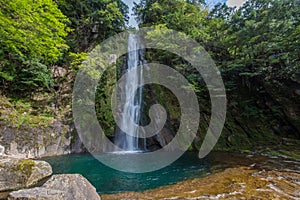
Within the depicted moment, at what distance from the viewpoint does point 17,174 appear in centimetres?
496

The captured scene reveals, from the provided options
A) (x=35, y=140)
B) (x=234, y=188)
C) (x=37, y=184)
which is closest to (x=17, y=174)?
(x=37, y=184)

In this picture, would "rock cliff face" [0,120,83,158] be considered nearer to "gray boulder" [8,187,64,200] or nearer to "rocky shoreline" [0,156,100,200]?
"rocky shoreline" [0,156,100,200]

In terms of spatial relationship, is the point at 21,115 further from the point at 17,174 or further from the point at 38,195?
the point at 38,195

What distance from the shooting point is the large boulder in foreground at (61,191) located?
3.21m

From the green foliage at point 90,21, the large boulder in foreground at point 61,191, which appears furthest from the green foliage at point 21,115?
the large boulder in foreground at point 61,191

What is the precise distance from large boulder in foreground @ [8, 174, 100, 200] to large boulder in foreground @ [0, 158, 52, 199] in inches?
64.3

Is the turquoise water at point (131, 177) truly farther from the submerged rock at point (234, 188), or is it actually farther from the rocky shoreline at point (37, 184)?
the rocky shoreline at point (37, 184)

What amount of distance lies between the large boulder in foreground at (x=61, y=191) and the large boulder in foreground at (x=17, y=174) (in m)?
1.63

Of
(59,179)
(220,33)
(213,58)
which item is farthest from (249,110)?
(59,179)

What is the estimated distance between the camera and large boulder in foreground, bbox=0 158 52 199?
4.73 metres

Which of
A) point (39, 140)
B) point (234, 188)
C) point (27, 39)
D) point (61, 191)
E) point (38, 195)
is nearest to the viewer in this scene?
point (38, 195)

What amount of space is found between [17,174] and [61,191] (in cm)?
251

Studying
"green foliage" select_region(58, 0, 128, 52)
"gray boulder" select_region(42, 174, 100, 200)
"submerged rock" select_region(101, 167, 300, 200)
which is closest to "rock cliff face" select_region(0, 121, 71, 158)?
"gray boulder" select_region(42, 174, 100, 200)

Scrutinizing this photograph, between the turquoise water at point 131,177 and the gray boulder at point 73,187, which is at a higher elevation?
the gray boulder at point 73,187
